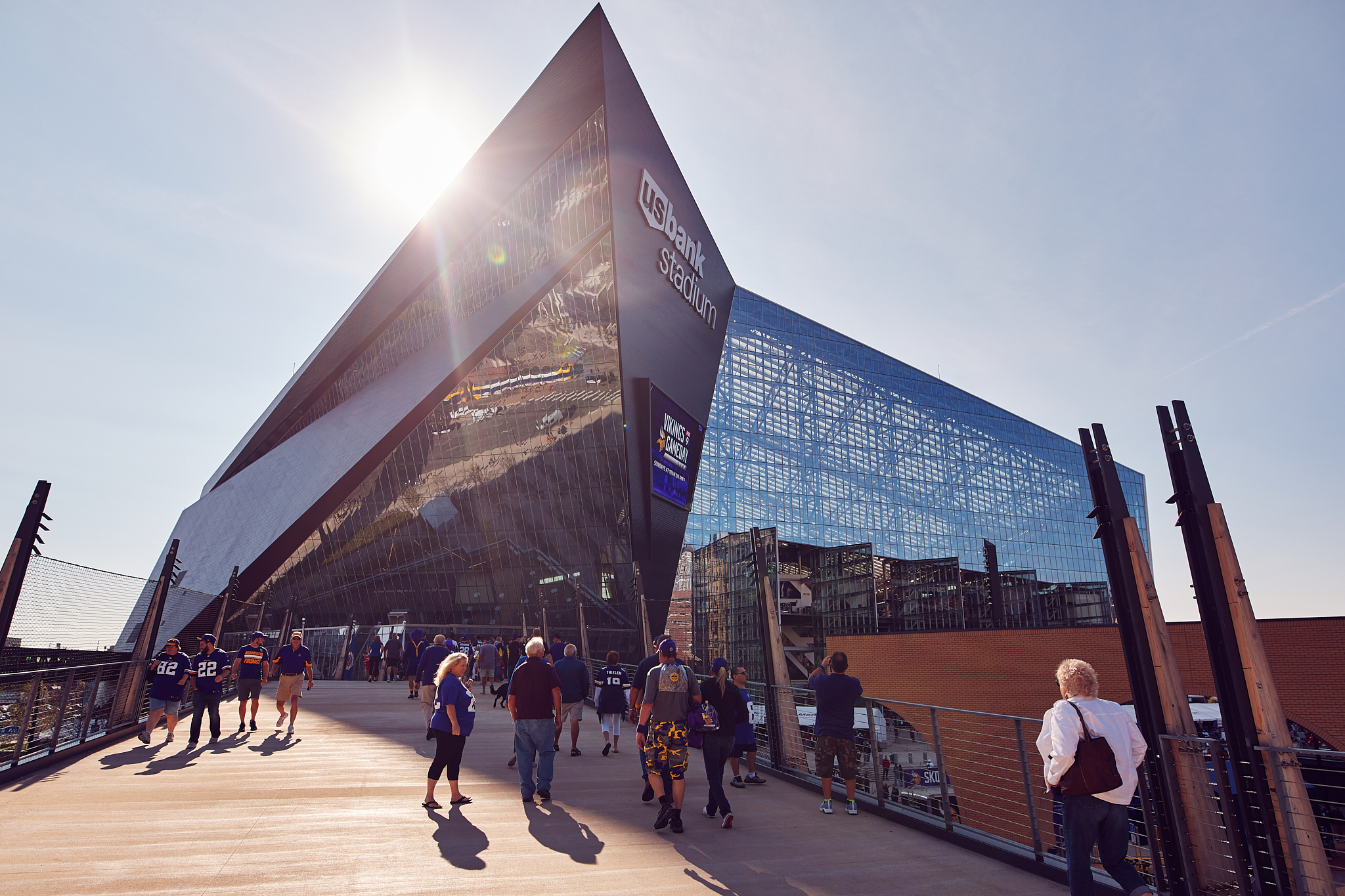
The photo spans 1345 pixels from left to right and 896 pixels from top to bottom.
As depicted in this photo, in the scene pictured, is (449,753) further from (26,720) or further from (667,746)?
(26,720)

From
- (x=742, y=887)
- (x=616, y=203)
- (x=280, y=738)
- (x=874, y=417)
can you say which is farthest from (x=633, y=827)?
(x=874, y=417)

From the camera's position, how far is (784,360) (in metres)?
43.0

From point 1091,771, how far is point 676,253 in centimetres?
3016

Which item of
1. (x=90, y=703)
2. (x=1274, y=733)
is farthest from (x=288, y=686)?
(x=1274, y=733)

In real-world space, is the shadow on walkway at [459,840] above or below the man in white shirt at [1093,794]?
below

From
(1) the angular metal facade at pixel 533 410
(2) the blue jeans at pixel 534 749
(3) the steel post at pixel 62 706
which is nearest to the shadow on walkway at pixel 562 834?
(2) the blue jeans at pixel 534 749

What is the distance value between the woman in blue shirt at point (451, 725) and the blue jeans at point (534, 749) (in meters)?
0.55

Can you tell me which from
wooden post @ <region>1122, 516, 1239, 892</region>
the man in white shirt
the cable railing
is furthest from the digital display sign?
the man in white shirt

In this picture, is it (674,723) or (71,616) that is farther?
(71,616)

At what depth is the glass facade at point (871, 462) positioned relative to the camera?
40.0 m

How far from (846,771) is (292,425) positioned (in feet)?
163

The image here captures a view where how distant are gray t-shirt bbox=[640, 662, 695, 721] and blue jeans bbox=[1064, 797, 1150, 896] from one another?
328 centimetres

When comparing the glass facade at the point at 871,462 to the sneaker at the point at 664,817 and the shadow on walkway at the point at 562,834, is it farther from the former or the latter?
the sneaker at the point at 664,817

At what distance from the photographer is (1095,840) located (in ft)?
13.1
